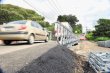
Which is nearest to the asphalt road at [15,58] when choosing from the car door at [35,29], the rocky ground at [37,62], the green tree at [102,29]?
the rocky ground at [37,62]

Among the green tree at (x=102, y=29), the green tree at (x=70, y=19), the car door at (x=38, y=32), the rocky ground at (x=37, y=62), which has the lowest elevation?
the rocky ground at (x=37, y=62)

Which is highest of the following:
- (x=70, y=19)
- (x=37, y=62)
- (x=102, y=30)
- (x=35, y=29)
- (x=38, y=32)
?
(x=70, y=19)

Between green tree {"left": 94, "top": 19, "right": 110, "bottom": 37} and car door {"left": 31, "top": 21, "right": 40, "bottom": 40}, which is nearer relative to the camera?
car door {"left": 31, "top": 21, "right": 40, "bottom": 40}

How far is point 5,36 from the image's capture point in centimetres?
1280

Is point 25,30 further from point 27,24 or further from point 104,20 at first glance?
point 104,20

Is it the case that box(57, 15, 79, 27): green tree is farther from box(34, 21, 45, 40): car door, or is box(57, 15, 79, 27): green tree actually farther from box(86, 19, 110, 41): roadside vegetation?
box(34, 21, 45, 40): car door

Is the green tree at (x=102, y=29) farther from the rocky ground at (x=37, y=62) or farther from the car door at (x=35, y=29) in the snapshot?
the rocky ground at (x=37, y=62)

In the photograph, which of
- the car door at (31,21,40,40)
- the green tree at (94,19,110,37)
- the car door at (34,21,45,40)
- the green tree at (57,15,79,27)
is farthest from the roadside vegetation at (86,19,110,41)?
the car door at (31,21,40,40)

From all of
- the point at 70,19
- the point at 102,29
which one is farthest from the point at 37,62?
the point at 70,19

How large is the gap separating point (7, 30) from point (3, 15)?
1022 inches

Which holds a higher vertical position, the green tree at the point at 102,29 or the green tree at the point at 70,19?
the green tree at the point at 70,19

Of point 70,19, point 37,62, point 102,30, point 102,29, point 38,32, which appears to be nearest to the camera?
point 37,62

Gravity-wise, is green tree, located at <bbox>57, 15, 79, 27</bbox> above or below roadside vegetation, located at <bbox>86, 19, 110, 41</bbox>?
above

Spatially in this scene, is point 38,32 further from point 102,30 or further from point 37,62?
point 102,30
